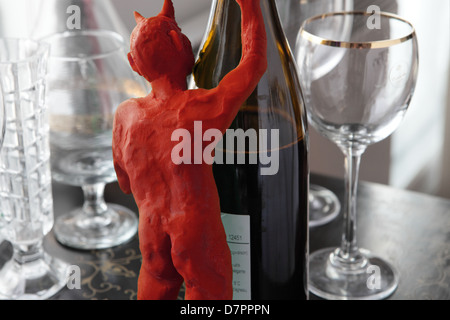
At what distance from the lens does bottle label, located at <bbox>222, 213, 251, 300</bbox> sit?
1.32ft

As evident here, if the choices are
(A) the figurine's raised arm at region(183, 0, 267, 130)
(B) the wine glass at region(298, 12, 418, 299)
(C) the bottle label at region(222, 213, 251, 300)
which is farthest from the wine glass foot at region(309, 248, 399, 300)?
(A) the figurine's raised arm at region(183, 0, 267, 130)

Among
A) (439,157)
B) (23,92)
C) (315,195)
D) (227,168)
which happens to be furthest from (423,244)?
A: (439,157)

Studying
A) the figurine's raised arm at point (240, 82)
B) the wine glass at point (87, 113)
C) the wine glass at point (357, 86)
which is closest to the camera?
the figurine's raised arm at point (240, 82)

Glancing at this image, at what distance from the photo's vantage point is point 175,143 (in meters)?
0.33

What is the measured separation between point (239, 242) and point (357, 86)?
0.13 meters

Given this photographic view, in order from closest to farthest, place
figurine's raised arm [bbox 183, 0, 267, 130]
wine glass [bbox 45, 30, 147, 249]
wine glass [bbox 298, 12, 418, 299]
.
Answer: figurine's raised arm [bbox 183, 0, 267, 130] → wine glass [bbox 298, 12, 418, 299] → wine glass [bbox 45, 30, 147, 249]

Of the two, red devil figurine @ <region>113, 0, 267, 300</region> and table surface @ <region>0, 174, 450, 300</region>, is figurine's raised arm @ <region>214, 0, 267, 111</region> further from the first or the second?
table surface @ <region>0, 174, 450, 300</region>

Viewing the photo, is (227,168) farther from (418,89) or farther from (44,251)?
(418,89)

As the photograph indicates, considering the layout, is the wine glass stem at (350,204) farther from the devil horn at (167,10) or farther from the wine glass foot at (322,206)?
the devil horn at (167,10)

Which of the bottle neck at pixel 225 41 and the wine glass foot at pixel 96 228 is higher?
the bottle neck at pixel 225 41

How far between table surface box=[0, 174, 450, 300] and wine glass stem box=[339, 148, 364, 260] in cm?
4

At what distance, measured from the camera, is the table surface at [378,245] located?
0.52 m

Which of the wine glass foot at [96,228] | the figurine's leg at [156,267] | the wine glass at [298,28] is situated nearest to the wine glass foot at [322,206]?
the wine glass at [298,28]

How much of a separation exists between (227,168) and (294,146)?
5 centimetres
